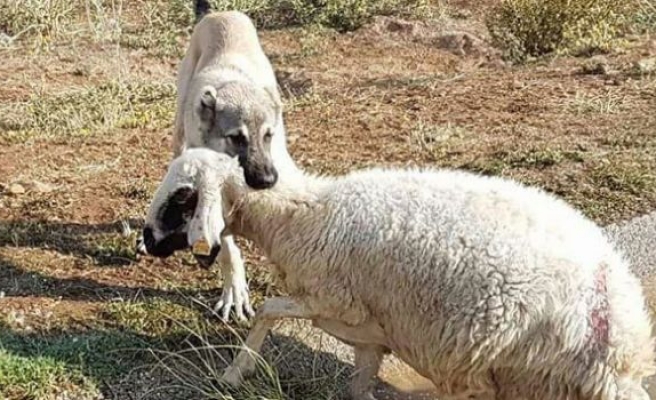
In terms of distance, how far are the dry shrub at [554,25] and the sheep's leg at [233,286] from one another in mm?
5951

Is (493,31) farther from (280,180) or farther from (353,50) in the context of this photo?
(280,180)

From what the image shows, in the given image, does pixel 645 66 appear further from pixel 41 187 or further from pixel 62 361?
pixel 62 361

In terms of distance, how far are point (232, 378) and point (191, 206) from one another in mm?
899

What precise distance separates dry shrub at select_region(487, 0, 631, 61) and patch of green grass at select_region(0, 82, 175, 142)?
359cm

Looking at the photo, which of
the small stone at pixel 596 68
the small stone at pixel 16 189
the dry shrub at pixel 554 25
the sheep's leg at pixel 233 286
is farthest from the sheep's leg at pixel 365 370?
the dry shrub at pixel 554 25

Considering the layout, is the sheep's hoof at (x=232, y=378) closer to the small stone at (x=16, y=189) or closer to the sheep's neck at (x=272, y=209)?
the sheep's neck at (x=272, y=209)

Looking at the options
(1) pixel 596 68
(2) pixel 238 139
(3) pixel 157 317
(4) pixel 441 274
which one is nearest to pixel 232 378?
(3) pixel 157 317

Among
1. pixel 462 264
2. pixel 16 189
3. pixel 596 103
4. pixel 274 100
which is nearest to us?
pixel 462 264

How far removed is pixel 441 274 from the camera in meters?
4.47

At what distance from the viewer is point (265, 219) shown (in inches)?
195

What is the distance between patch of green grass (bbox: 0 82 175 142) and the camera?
8758 millimetres

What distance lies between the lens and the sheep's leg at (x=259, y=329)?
4.88 meters

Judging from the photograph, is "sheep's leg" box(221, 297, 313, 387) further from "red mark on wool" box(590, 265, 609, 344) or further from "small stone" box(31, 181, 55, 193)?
"small stone" box(31, 181, 55, 193)

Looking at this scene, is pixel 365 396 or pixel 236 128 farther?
pixel 236 128
